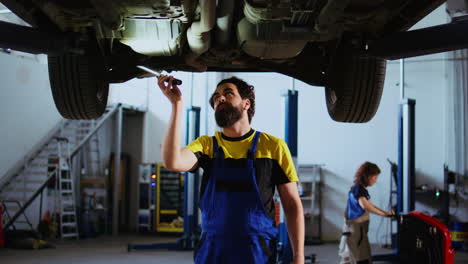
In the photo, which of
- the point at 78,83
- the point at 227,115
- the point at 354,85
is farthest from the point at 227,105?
the point at 78,83

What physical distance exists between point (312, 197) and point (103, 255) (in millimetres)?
4100

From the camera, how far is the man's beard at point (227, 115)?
1888 millimetres

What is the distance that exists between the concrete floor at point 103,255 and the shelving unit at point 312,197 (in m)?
0.79

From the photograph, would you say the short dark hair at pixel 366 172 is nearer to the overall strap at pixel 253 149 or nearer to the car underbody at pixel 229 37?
the car underbody at pixel 229 37

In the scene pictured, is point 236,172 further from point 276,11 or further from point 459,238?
point 459,238

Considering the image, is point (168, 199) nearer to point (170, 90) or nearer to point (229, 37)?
point (229, 37)

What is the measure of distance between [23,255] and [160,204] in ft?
11.7

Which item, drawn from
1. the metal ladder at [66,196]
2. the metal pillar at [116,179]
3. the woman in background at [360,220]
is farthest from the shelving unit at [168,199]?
the woman in background at [360,220]

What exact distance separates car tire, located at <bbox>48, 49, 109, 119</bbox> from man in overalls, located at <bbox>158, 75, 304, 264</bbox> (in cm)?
123

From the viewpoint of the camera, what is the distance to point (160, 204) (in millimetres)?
10266

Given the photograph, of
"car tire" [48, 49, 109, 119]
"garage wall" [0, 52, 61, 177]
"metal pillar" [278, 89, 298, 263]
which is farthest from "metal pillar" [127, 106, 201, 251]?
"car tire" [48, 49, 109, 119]

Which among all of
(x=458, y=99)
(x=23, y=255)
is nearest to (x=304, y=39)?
(x=23, y=255)

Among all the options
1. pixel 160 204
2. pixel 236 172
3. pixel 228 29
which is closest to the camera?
pixel 236 172

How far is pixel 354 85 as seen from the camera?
291 centimetres
